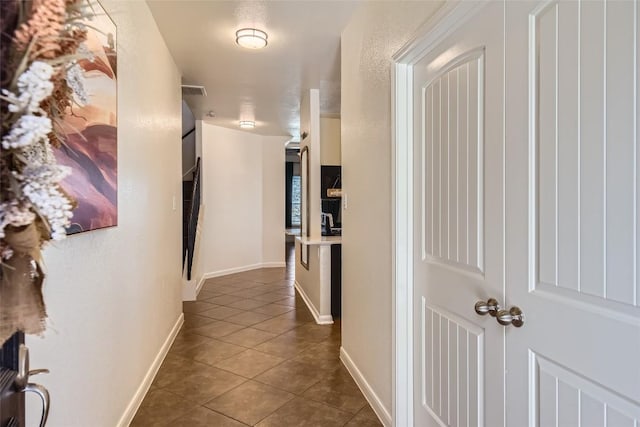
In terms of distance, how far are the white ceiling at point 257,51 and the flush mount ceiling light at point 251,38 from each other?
0.05 metres

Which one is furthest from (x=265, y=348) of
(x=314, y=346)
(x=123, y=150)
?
(x=123, y=150)

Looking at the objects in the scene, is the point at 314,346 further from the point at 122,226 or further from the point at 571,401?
the point at 571,401

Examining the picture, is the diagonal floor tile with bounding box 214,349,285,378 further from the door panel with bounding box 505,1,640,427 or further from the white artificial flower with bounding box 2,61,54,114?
the white artificial flower with bounding box 2,61,54,114

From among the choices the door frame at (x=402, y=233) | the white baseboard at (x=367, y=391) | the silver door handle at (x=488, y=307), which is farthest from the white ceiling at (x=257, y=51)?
the white baseboard at (x=367, y=391)

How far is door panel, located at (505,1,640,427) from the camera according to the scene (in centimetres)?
86

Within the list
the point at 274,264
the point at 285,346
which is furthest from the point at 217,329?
the point at 274,264

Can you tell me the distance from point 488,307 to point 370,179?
1182 millimetres

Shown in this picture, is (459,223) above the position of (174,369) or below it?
above

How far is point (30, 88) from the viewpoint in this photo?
52 centimetres

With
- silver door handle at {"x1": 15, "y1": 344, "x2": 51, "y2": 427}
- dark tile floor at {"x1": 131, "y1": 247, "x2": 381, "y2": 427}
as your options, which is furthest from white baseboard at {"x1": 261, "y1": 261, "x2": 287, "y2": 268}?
silver door handle at {"x1": 15, "y1": 344, "x2": 51, "y2": 427}

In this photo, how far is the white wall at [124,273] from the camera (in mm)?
1359

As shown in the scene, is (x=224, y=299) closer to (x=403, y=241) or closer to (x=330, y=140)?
(x=330, y=140)

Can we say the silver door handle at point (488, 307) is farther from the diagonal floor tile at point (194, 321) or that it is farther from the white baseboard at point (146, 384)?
the diagonal floor tile at point (194, 321)

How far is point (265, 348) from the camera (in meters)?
3.24
